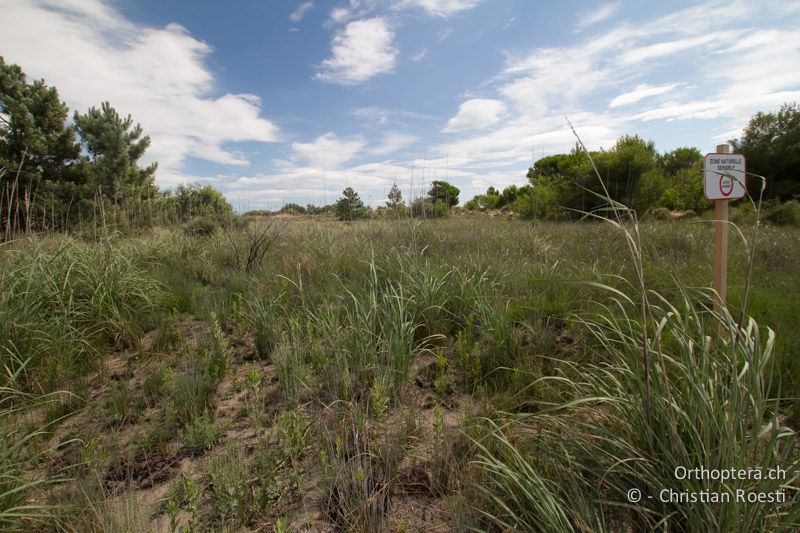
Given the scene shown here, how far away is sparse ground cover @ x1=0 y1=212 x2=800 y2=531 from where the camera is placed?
1284 mm

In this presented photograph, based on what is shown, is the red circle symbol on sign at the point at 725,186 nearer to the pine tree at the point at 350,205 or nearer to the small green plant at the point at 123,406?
the small green plant at the point at 123,406

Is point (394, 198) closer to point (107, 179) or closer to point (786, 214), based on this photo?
point (107, 179)

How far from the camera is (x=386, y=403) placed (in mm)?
2137

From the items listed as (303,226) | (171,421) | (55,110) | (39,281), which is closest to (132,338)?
(39,281)

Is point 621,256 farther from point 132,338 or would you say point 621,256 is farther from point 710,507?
point 132,338

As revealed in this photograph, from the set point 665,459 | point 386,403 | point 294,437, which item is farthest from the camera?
point 386,403

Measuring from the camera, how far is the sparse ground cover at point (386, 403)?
128 cm

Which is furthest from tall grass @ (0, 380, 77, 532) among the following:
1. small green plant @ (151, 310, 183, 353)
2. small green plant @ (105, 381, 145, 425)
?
small green plant @ (151, 310, 183, 353)

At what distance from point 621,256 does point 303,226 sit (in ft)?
23.5

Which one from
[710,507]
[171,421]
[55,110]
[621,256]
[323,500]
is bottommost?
[323,500]

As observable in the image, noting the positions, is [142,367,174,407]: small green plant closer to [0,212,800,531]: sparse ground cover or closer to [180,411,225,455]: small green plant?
[0,212,800,531]: sparse ground cover

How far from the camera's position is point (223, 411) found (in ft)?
7.68

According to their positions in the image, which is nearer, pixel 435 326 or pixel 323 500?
pixel 323 500

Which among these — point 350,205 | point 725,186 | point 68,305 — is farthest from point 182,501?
point 350,205
